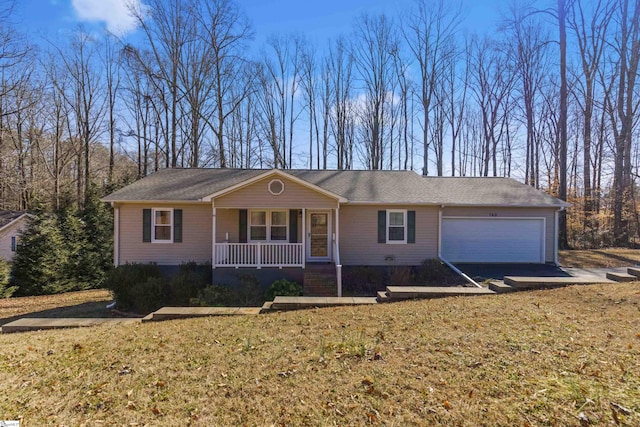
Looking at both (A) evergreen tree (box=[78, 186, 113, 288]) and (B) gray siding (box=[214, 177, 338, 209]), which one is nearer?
(B) gray siding (box=[214, 177, 338, 209])

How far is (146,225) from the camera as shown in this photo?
12.2m

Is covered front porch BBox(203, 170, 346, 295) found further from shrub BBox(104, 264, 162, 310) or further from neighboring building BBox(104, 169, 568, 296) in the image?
shrub BBox(104, 264, 162, 310)

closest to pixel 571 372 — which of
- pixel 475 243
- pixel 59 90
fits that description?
pixel 475 243

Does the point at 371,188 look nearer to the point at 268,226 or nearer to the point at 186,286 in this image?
the point at 268,226

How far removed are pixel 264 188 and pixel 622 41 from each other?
2545 centimetres

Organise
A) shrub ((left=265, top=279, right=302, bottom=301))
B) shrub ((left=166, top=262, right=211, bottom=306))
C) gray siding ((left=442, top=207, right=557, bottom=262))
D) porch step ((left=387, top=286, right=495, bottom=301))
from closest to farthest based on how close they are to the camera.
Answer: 1. porch step ((left=387, top=286, right=495, bottom=301))
2. shrub ((left=166, top=262, right=211, bottom=306))
3. shrub ((left=265, top=279, right=302, bottom=301))
4. gray siding ((left=442, top=207, right=557, bottom=262))

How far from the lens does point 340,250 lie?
12758 millimetres

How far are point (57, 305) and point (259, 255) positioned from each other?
7.63 meters

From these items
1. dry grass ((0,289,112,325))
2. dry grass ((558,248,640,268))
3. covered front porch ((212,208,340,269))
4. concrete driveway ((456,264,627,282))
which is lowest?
dry grass ((0,289,112,325))

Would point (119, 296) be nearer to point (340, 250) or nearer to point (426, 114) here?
point (340, 250)

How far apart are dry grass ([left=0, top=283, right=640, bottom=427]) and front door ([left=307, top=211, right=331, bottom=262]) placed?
6.65m

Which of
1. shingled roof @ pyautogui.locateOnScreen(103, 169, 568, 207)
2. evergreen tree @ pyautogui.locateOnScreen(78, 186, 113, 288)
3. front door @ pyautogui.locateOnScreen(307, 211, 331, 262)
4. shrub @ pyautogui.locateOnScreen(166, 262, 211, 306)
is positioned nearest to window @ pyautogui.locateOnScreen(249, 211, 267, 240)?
shingled roof @ pyautogui.locateOnScreen(103, 169, 568, 207)

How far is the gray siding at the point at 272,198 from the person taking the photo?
450 inches

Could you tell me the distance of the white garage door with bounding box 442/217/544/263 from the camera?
44.5 ft
